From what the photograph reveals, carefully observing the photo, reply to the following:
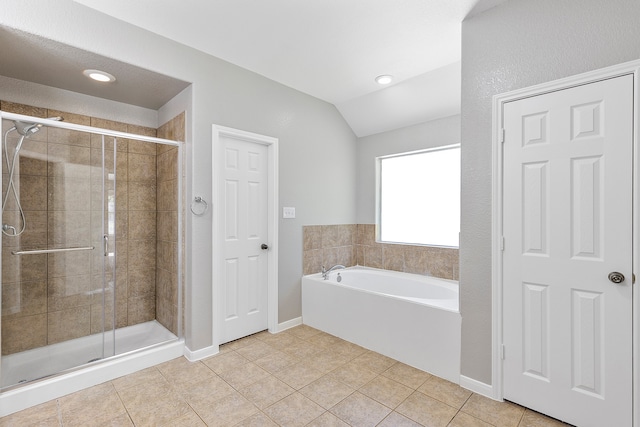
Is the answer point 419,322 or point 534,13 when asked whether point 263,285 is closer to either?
point 419,322

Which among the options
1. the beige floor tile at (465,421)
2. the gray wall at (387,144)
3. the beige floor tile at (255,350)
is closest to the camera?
the beige floor tile at (465,421)

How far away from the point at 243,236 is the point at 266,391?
141 cm

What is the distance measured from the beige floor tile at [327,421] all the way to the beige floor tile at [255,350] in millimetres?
943

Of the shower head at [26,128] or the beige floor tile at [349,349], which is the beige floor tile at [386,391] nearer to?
the beige floor tile at [349,349]

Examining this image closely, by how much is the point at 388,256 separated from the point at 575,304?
2176 millimetres

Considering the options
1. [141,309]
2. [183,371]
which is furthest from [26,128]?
[183,371]

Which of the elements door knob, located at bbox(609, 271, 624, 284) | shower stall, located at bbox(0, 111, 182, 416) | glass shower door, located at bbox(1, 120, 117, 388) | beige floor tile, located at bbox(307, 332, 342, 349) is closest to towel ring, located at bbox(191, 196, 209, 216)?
shower stall, located at bbox(0, 111, 182, 416)

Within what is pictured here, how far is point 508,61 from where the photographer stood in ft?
6.38

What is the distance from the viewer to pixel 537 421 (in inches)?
69.7

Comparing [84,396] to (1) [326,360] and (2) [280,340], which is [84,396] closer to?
(2) [280,340]

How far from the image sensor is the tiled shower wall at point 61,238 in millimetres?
2205

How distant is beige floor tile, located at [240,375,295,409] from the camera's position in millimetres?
1961

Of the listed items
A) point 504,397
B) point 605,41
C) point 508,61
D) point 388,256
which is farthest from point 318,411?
point 605,41

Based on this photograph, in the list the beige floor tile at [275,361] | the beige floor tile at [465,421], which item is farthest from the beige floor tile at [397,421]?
the beige floor tile at [275,361]
